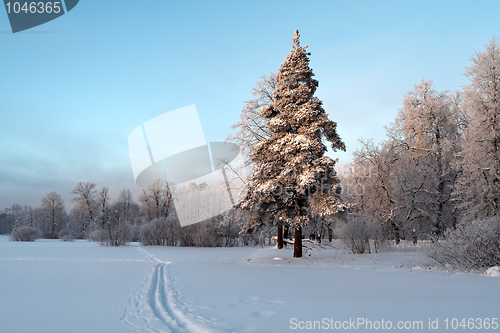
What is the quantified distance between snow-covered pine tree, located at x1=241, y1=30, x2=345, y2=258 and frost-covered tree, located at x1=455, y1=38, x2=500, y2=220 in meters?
10.6

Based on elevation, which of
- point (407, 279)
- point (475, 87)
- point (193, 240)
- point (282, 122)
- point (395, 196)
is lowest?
point (193, 240)

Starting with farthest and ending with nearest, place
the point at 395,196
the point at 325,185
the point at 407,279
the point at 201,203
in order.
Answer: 1. the point at 201,203
2. the point at 395,196
3. the point at 325,185
4. the point at 407,279

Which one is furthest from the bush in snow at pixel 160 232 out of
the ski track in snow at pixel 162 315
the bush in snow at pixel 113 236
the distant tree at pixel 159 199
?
the ski track in snow at pixel 162 315

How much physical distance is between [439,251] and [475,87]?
14.0 m

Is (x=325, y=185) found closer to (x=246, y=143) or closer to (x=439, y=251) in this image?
(x=439, y=251)

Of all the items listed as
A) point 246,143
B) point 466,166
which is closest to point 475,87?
point 466,166

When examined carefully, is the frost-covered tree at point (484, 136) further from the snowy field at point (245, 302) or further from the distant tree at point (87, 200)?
the distant tree at point (87, 200)

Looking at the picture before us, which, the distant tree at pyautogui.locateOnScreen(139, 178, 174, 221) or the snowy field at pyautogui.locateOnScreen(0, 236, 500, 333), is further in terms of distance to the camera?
the distant tree at pyautogui.locateOnScreen(139, 178, 174, 221)

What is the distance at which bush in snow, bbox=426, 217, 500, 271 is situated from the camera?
28.9 feet

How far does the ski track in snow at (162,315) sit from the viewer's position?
415 centimetres

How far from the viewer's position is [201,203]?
111 ft

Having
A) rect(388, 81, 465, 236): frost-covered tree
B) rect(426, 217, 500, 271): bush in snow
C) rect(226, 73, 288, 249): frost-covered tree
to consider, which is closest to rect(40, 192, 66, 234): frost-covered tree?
rect(226, 73, 288, 249): frost-covered tree

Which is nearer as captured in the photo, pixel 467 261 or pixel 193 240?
pixel 467 261

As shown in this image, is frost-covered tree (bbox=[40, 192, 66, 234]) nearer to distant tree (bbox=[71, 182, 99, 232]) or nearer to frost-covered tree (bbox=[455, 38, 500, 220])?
distant tree (bbox=[71, 182, 99, 232])
